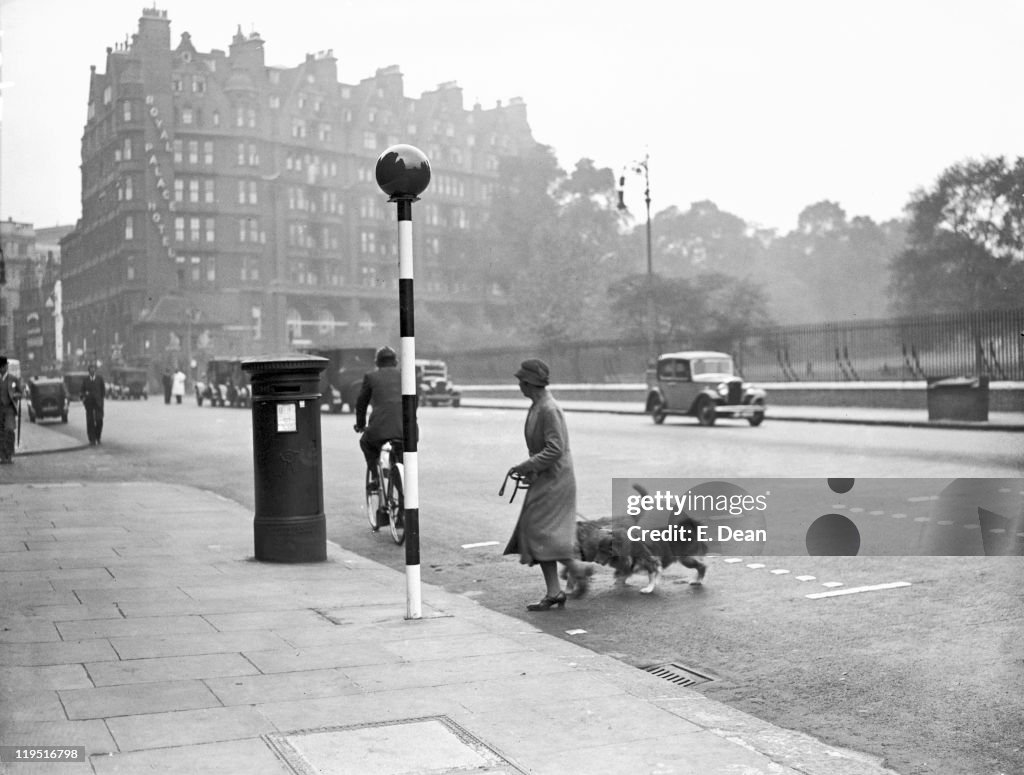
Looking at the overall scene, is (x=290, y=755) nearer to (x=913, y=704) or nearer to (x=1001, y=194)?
(x=913, y=704)

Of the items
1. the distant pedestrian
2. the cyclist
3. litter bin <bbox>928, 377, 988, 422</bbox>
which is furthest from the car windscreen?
the cyclist

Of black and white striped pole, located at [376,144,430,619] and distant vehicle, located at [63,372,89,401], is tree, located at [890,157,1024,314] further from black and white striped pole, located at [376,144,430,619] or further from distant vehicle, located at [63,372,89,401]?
distant vehicle, located at [63,372,89,401]

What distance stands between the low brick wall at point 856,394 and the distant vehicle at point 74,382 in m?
18.0

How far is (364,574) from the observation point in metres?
8.39

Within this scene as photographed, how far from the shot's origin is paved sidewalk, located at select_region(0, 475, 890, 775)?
4.04 meters

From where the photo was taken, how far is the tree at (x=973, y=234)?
10.9 metres

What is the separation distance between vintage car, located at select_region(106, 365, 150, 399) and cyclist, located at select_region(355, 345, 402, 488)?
521 inches

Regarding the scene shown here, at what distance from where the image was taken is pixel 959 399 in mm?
23359

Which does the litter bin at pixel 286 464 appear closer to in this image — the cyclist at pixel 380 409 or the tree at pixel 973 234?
the cyclist at pixel 380 409

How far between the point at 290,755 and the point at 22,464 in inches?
663


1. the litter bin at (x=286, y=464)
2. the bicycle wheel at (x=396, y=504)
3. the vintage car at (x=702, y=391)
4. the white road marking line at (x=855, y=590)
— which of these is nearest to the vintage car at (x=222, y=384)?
the vintage car at (x=702, y=391)

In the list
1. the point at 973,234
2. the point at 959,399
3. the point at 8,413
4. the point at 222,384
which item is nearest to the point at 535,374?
the point at 973,234

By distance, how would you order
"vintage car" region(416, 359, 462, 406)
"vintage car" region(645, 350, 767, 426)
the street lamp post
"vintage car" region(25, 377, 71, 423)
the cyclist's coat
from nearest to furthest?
the cyclist's coat
"vintage car" region(25, 377, 71, 423)
"vintage car" region(645, 350, 767, 426)
the street lamp post
"vintage car" region(416, 359, 462, 406)

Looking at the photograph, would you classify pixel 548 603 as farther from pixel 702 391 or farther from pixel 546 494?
pixel 702 391
